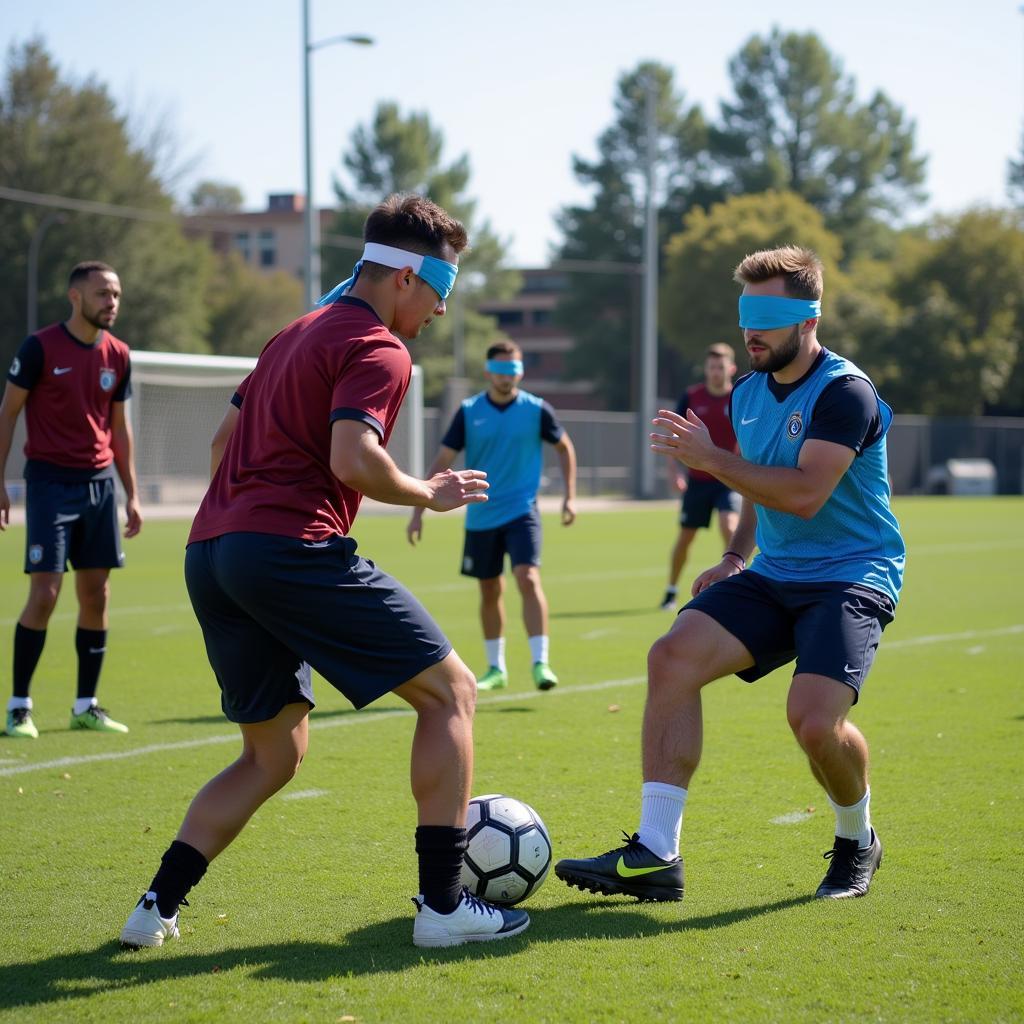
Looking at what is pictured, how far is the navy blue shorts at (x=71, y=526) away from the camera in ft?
23.8

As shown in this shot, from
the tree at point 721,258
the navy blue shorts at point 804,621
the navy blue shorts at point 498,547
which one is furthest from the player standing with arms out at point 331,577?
the tree at point 721,258

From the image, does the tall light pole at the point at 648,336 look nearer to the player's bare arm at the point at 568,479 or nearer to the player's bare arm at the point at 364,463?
the player's bare arm at the point at 568,479

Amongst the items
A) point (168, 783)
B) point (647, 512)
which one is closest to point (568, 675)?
point (168, 783)

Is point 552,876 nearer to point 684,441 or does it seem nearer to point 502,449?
point 684,441

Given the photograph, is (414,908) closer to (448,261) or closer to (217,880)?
(217,880)

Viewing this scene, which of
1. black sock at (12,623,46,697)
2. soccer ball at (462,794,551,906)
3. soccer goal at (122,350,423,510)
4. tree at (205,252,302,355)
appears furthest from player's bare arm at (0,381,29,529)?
tree at (205,252,302,355)

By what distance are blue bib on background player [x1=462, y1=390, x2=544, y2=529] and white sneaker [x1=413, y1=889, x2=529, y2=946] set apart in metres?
4.98

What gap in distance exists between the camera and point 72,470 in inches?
289

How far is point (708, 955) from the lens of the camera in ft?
13.2

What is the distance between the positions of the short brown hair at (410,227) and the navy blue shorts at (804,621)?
5.23 ft

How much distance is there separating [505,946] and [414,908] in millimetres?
463

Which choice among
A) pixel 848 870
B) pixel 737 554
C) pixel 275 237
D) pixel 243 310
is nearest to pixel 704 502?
pixel 737 554

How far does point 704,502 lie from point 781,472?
8706 mm

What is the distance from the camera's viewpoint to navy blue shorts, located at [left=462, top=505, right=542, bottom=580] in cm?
910
